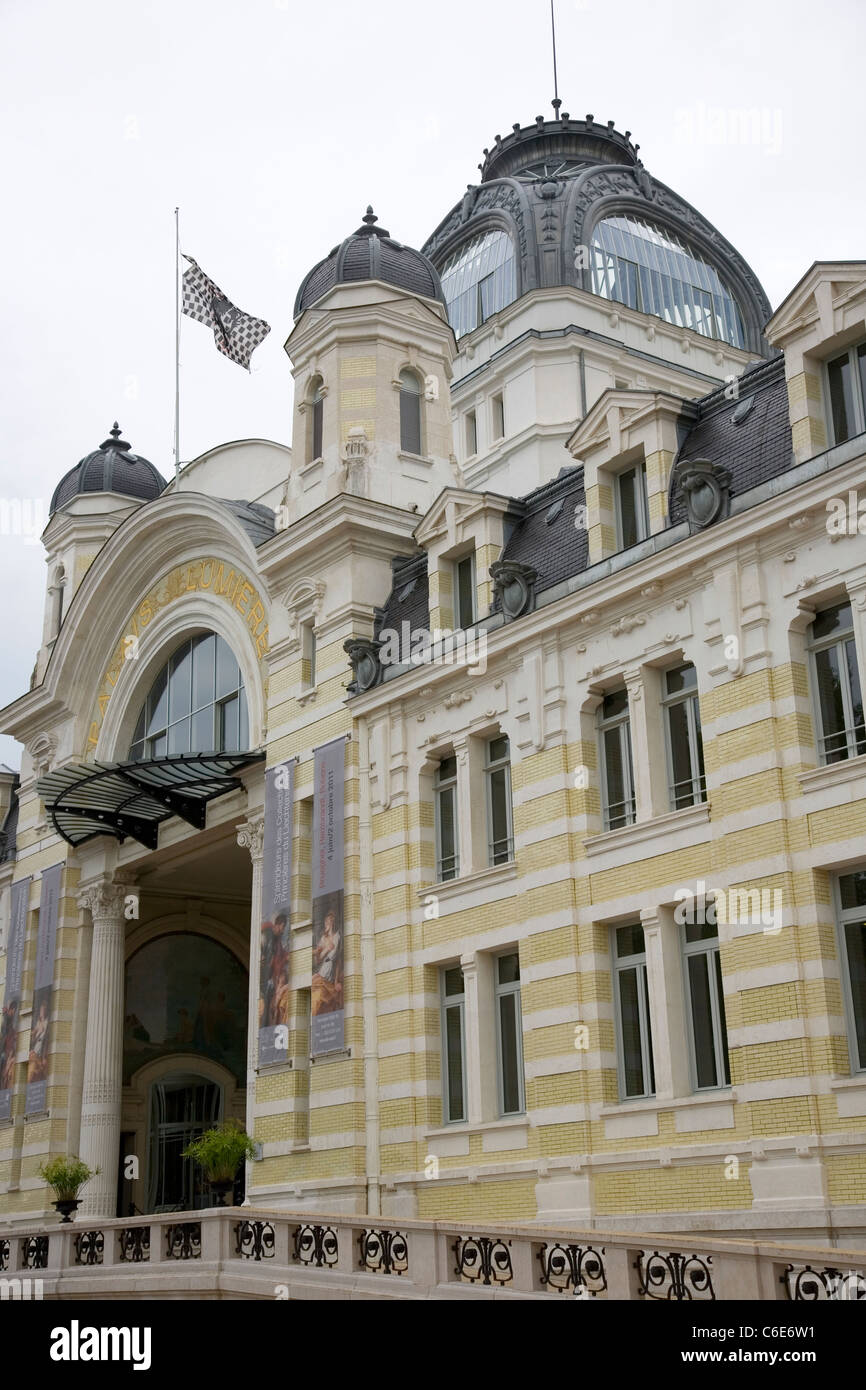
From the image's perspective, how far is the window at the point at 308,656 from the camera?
2959cm

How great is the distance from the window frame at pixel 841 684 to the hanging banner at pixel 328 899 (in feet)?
31.9

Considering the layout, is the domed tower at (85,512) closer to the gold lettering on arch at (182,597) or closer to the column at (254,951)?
the gold lettering on arch at (182,597)

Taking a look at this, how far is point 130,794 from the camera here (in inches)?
1294

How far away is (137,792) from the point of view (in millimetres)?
32625

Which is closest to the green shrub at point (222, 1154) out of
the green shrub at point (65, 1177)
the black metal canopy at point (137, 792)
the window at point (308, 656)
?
the green shrub at point (65, 1177)

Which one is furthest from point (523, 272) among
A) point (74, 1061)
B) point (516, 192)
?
point (74, 1061)

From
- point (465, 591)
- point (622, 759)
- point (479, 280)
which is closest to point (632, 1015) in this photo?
point (622, 759)

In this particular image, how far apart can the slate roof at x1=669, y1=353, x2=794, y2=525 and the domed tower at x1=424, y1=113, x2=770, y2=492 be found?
1611 centimetres

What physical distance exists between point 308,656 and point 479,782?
5.89 m

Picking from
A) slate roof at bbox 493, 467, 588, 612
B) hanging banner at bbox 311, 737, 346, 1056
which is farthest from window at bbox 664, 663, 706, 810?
hanging banner at bbox 311, 737, 346, 1056

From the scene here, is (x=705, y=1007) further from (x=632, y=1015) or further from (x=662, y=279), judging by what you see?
(x=662, y=279)

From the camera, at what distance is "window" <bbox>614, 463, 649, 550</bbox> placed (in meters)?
23.5

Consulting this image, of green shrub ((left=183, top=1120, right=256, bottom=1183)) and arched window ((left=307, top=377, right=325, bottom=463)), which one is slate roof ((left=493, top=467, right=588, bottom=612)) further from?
green shrub ((left=183, top=1120, right=256, bottom=1183))

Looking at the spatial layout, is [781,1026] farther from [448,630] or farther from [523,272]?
[523,272]
